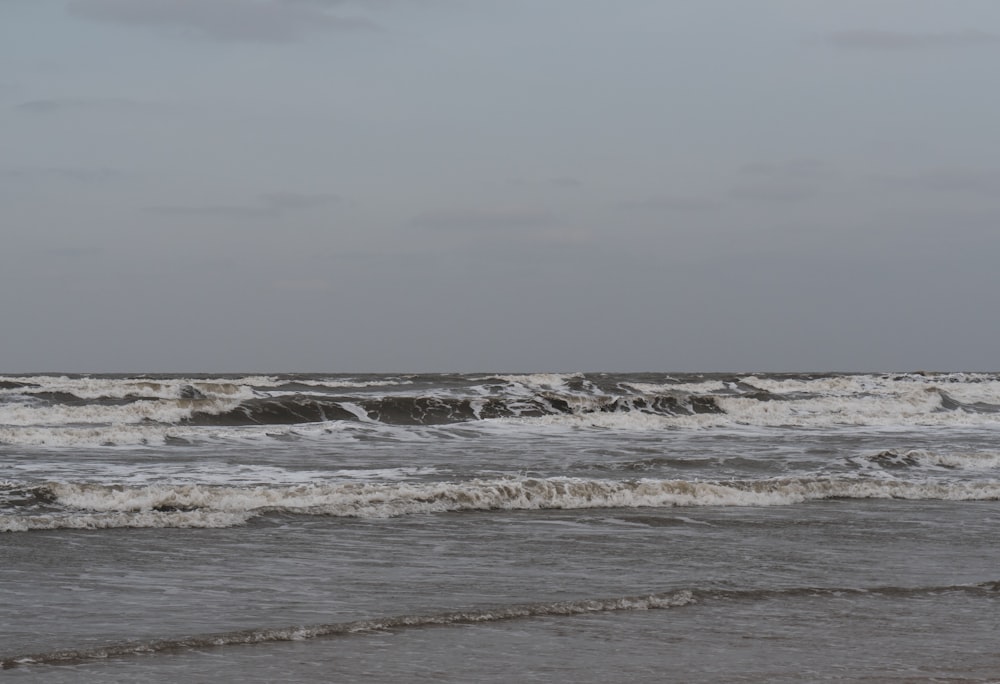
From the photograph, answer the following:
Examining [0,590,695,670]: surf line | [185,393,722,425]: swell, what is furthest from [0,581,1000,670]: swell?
[185,393,722,425]: swell

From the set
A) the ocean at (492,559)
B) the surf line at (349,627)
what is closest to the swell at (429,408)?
the ocean at (492,559)

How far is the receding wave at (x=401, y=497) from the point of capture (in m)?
13.0

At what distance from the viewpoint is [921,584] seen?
32.3 ft

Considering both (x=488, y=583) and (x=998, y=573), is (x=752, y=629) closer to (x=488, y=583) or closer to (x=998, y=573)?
(x=488, y=583)

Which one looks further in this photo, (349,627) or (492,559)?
(492,559)

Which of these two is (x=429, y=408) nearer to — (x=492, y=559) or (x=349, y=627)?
(x=492, y=559)

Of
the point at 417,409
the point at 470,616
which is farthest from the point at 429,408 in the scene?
the point at 470,616

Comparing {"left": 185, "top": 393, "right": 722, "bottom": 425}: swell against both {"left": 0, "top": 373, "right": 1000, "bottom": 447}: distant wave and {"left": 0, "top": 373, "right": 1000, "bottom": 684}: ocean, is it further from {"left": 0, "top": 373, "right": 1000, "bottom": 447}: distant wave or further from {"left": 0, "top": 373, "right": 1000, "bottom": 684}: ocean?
{"left": 0, "top": 373, "right": 1000, "bottom": 684}: ocean

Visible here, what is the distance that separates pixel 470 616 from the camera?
8.28 m

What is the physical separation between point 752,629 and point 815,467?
12.6 metres

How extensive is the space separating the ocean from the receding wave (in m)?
0.04

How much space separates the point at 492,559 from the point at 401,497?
13.8 ft

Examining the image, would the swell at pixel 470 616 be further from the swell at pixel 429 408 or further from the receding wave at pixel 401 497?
the swell at pixel 429 408

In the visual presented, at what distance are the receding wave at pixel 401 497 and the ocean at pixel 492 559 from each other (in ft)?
0.15
